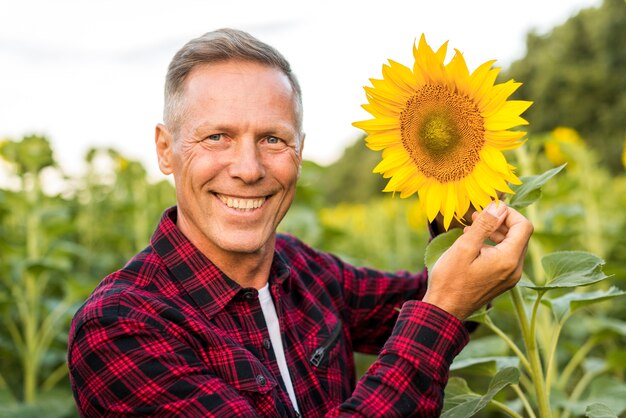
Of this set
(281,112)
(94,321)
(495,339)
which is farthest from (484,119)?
(495,339)

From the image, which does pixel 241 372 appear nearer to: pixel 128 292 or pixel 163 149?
pixel 128 292

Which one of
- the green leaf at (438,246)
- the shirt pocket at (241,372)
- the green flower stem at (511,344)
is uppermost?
the green leaf at (438,246)

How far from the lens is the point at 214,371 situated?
1774 mm

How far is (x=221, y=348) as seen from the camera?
1789 millimetres

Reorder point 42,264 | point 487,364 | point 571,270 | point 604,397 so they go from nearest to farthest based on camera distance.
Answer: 1. point 571,270
2. point 487,364
3. point 604,397
4. point 42,264

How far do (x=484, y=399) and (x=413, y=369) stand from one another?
0.62ft

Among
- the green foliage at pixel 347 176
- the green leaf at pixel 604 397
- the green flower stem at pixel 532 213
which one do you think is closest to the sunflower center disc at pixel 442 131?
the green leaf at pixel 604 397

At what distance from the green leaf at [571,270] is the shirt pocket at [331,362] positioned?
67 cm

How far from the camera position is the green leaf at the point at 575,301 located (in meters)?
1.88

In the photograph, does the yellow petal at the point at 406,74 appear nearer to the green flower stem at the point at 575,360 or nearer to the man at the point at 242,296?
the man at the point at 242,296

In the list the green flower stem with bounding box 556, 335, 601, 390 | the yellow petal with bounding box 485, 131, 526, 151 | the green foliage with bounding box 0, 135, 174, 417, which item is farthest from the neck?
the green foliage with bounding box 0, 135, 174, 417

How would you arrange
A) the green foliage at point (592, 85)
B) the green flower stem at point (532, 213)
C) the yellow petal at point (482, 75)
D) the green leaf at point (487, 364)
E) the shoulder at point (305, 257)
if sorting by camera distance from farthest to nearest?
the green foliage at point (592, 85)
the green flower stem at point (532, 213)
the shoulder at point (305, 257)
the green leaf at point (487, 364)
the yellow petal at point (482, 75)

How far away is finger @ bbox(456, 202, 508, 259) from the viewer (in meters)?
1.50

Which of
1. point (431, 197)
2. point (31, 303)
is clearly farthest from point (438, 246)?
point (31, 303)
